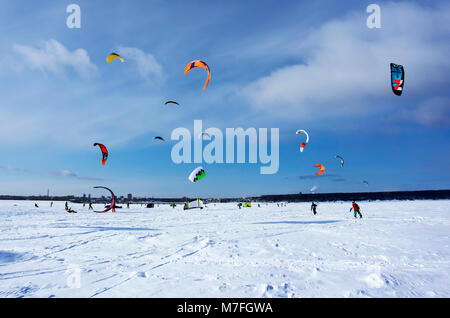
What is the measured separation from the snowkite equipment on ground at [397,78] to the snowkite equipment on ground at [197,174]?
61.0 feet

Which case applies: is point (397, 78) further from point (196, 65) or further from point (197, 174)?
point (197, 174)

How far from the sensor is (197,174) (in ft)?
86.7

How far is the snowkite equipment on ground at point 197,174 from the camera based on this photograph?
2534 centimetres

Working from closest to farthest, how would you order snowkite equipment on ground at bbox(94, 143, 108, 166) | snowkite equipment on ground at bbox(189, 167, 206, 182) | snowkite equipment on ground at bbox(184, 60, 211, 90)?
snowkite equipment on ground at bbox(184, 60, 211, 90) → snowkite equipment on ground at bbox(94, 143, 108, 166) → snowkite equipment on ground at bbox(189, 167, 206, 182)

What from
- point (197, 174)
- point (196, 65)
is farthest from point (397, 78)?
point (197, 174)

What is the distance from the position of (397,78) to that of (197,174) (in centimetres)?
1960

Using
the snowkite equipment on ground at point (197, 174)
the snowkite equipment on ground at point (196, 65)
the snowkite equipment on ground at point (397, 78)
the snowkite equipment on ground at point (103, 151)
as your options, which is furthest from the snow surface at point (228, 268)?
the snowkite equipment on ground at point (197, 174)

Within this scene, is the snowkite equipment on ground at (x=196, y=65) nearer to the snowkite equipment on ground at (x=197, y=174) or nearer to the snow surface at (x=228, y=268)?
the snow surface at (x=228, y=268)

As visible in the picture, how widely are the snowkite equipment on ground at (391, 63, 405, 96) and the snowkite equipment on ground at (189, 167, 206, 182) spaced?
61.0 ft

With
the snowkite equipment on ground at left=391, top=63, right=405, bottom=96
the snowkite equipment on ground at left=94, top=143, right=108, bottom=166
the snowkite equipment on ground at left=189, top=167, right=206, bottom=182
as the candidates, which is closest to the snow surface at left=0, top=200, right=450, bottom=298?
the snowkite equipment on ground at left=391, top=63, right=405, bottom=96

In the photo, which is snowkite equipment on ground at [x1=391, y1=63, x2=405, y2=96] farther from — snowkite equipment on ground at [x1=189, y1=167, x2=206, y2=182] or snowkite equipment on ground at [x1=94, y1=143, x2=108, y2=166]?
snowkite equipment on ground at [x1=94, y1=143, x2=108, y2=166]

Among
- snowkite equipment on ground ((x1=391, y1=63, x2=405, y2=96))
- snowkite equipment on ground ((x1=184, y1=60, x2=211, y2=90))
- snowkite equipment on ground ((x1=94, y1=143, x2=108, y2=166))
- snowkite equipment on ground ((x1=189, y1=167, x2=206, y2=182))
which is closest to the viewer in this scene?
snowkite equipment on ground ((x1=391, y1=63, x2=405, y2=96))

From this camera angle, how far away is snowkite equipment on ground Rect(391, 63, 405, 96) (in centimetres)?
1039
